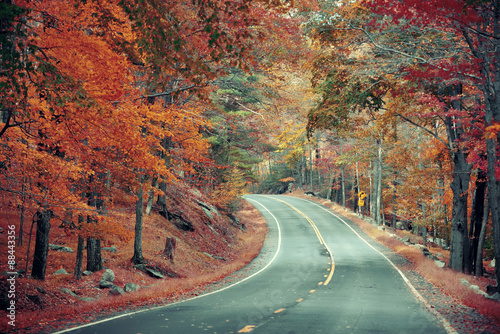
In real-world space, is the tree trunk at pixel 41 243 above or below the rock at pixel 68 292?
above

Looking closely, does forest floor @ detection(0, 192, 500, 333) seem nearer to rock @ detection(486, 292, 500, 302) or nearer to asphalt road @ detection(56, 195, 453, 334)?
rock @ detection(486, 292, 500, 302)

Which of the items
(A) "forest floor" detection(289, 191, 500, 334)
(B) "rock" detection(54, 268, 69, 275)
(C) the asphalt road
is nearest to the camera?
(C) the asphalt road

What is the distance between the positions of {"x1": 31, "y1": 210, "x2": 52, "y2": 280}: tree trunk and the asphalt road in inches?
174

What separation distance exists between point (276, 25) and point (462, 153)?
34.5 feet

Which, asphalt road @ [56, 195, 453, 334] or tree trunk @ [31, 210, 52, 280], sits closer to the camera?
asphalt road @ [56, 195, 453, 334]

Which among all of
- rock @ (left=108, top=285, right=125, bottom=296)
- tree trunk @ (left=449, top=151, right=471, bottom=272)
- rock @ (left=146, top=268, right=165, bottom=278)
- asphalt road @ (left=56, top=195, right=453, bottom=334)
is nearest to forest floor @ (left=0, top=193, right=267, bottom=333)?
rock @ (left=108, top=285, right=125, bottom=296)

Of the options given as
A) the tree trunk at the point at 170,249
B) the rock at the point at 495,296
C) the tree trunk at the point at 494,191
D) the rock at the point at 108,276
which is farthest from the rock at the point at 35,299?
the rock at the point at 495,296

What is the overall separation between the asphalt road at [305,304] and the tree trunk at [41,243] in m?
4.43

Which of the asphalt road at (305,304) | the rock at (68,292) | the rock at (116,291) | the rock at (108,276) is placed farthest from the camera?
the rock at (108,276)

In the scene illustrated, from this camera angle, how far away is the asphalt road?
7531mm

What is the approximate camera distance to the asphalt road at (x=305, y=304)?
297 inches

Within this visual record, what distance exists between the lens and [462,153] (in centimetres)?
1692

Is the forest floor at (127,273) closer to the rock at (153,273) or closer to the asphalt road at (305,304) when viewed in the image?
the rock at (153,273)

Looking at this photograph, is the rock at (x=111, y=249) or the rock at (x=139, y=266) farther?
the rock at (x=111, y=249)
